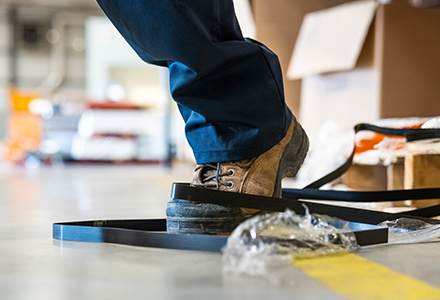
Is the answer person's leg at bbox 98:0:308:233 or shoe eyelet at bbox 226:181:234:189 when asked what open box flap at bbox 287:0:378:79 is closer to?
person's leg at bbox 98:0:308:233

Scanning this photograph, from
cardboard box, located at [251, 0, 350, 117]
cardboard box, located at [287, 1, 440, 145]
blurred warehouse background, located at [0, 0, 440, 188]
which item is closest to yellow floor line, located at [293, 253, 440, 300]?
blurred warehouse background, located at [0, 0, 440, 188]

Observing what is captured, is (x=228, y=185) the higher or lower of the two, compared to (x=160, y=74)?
lower

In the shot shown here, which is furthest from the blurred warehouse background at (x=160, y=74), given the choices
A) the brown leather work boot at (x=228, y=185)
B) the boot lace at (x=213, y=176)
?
the boot lace at (x=213, y=176)

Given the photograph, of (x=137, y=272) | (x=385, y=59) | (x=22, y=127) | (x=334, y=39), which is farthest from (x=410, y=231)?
(x=22, y=127)

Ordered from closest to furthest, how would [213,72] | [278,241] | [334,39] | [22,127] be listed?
[278,241] < [213,72] < [334,39] < [22,127]

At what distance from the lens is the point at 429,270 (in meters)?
0.84

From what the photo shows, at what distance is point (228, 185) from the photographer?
3.74 feet

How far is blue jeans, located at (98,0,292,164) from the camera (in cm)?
105

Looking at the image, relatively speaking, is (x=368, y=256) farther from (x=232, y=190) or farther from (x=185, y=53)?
(x=185, y=53)

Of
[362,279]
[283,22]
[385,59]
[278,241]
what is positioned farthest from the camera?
[283,22]

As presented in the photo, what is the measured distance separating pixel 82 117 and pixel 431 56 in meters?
8.55

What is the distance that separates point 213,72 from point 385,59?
1558mm

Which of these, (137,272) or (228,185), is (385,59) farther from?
(137,272)

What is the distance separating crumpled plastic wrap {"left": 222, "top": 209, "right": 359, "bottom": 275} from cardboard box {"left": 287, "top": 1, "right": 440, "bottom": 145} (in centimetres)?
154
